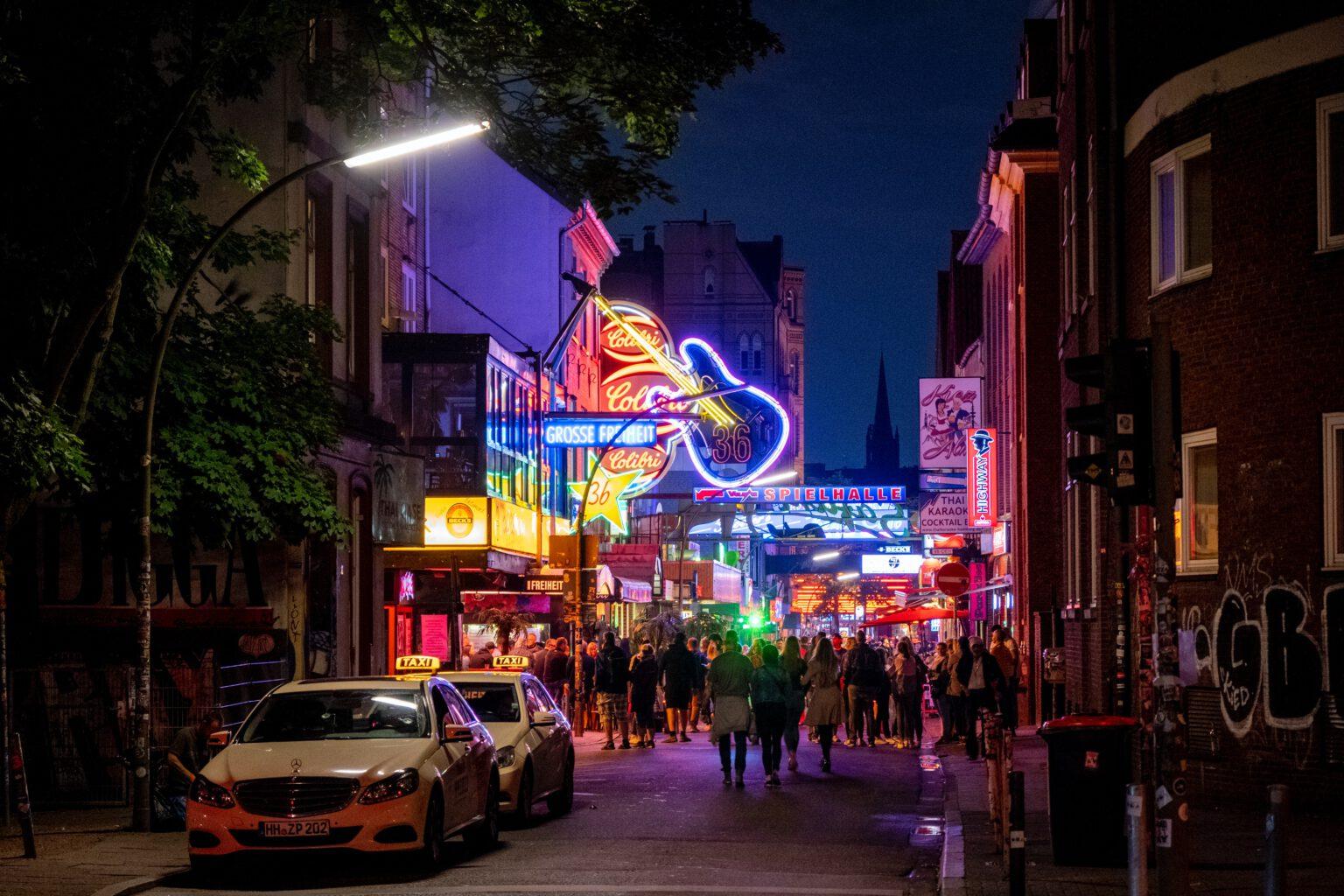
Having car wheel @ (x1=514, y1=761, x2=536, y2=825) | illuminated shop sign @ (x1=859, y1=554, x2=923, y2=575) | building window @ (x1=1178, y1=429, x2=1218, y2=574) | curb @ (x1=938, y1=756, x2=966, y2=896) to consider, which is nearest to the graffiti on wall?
building window @ (x1=1178, y1=429, x2=1218, y2=574)

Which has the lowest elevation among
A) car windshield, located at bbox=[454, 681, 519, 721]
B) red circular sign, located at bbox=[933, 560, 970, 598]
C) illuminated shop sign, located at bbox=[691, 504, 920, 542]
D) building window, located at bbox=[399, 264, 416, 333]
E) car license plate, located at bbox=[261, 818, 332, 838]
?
car license plate, located at bbox=[261, 818, 332, 838]

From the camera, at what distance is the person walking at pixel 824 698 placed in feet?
82.0

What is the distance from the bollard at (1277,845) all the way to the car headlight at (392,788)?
6.43 metres

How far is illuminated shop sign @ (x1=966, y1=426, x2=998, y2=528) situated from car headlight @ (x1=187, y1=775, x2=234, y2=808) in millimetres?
31278

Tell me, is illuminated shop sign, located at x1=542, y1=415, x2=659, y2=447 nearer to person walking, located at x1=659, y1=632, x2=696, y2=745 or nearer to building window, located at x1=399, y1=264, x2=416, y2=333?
building window, located at x1=399, y1=264, x2=416, y2=333

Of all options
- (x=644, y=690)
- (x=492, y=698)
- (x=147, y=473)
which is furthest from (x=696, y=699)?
(x=147, y=473)

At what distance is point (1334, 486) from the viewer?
17.3 m

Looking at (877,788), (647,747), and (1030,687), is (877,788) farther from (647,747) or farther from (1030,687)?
(1030,687)

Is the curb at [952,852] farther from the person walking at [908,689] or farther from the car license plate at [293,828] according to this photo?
the person walking at [908,689]

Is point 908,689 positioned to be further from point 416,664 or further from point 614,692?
point 416,664

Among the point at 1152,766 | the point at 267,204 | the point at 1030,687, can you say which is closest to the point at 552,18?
the point at 267,204

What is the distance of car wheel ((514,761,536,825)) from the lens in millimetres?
17031

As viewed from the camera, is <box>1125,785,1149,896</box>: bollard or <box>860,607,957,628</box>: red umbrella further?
<box>860,607,957,628</box>: red umbrella

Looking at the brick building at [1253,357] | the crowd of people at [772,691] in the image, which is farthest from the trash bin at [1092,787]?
the crowd of people at [772,691]
